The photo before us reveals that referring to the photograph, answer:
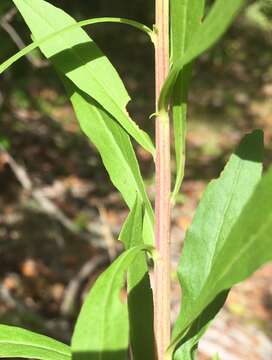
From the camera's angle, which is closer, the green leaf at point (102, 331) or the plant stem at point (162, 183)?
the green leaf at point (102, 331)

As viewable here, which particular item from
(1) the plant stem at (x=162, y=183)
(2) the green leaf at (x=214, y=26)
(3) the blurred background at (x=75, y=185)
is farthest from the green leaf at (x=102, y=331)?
(3) the blurred background at (x=75, y=185)

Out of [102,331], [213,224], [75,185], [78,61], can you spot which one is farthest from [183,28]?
[75,185]

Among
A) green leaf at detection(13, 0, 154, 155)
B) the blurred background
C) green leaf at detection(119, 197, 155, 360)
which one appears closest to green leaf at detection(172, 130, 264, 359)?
green leaf at detection(119, 197, 155, 360)

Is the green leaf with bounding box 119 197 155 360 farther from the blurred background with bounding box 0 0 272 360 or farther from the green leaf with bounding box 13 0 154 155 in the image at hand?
the blurred background with bounding box 0 0 272 360

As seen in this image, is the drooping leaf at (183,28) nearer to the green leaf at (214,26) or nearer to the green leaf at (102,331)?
the green leaf at (214,26)

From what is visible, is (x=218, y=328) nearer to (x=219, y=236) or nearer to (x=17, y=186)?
(x=17, y=186)

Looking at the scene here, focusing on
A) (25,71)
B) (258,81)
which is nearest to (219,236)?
(25,71)

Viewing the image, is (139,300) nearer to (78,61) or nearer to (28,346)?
(28,346)
